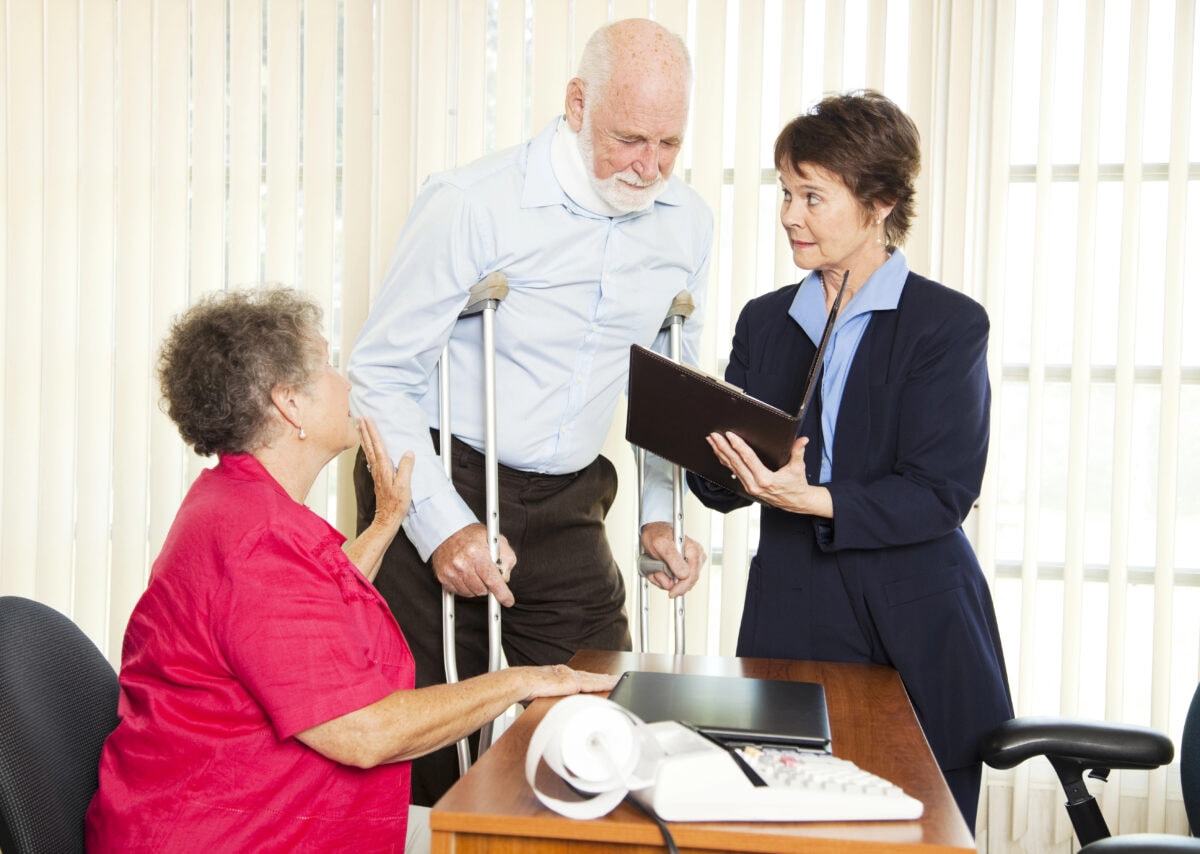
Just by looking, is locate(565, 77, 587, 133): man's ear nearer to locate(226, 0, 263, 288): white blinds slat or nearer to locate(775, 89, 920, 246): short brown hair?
locate(775, 89, 920, 246): short brown hair

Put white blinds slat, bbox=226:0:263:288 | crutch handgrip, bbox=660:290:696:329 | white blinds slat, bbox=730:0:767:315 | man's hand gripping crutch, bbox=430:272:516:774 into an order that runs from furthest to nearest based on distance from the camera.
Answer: white blinds slat, bbox=226:0:263:288 < white blinds slat, bbox=730:0:767:315 < crutch handgrip, bbox=660:290:696:329 < man's hand gripping crutch, bbox=430:272:516:774

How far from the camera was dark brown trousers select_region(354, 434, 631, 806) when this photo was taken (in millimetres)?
2125

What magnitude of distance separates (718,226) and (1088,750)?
1635 mm

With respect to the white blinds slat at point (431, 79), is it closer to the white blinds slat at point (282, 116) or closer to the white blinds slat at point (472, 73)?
the white blinds slat at point (472, 73)

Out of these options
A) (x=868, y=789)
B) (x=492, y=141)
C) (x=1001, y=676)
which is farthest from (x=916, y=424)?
(x=492, y=141)

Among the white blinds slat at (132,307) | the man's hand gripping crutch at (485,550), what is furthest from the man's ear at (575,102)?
the white blinds slat at (132,307)

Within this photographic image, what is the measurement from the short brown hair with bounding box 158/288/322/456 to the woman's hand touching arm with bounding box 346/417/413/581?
33 centimetres

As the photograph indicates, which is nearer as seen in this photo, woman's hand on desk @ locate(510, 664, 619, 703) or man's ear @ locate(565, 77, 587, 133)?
woman's hand on desk @ locate(510, 664, 619, 703)

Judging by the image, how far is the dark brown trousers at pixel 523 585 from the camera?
212 centimetres

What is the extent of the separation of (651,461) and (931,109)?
3.87 ft

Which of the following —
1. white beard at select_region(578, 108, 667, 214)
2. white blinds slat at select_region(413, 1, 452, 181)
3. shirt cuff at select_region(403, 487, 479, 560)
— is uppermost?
white blinds slat at select_region(413, 1, 452, 181)

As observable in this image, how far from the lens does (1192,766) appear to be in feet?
5.27

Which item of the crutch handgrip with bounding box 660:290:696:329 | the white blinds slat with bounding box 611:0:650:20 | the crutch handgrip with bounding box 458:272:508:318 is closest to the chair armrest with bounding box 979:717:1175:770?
the crutch handgrip with bounding box 660:290:696:329

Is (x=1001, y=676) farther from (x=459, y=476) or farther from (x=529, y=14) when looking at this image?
(x=529, y=14)
